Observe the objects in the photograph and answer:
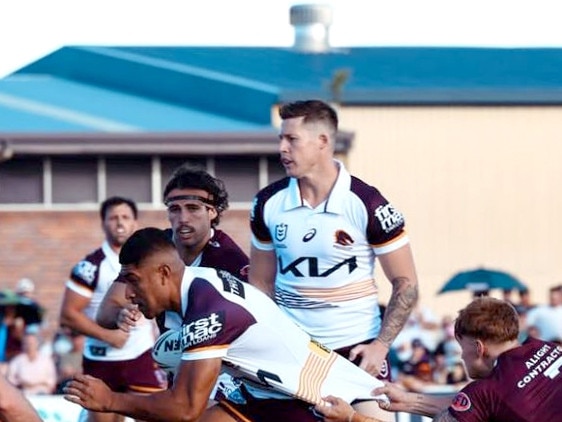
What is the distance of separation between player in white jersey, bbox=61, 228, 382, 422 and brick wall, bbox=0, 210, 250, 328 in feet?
67.8

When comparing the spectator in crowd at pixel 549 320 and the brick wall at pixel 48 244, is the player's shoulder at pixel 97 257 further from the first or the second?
the brick wall at pixel 48 244

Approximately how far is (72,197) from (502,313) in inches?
852

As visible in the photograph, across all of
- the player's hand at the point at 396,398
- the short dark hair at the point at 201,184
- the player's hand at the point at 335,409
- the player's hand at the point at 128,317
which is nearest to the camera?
the player's hand at the point at 335,409

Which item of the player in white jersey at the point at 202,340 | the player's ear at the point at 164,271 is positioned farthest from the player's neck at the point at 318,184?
the player's ear at the point at 164,271

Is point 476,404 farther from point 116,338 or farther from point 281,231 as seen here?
point 116,338

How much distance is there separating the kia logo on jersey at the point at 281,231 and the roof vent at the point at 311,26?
31948mm

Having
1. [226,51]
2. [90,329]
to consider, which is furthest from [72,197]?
[90,329]

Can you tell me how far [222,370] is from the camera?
8297 mm

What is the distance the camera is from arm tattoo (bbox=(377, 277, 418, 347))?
30.5 feet

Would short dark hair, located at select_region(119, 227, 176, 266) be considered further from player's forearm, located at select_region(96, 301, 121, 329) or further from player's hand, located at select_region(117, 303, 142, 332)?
player's forearm, located at select_region(96, 301, 121, 329)

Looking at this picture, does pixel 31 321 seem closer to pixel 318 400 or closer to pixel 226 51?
pixel 318 400

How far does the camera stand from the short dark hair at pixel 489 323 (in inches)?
315

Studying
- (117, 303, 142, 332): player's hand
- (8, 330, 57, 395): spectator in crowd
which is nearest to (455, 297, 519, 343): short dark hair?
(117, 303, 142, 332): player's hand

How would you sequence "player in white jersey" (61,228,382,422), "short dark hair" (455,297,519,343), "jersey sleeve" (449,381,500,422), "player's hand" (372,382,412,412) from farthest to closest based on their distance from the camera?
"player's hand" (372,382,412,412), "short dark hair" (455,297,519,343), "jersey sleeve" (449,381,500,422), "player in white jersey" (61,228,382,422)
